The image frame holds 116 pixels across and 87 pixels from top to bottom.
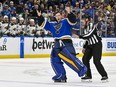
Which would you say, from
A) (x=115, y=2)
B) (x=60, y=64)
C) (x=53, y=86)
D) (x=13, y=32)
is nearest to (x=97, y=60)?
(x=60, y=64)

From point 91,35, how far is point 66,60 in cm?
85

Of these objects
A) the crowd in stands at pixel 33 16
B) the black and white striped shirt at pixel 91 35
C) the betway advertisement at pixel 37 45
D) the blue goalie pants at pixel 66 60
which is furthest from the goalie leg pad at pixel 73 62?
the betway advertisement at pixel 37 45

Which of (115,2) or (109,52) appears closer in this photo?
(109,52)

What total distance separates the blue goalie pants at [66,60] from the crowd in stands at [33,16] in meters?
7.43

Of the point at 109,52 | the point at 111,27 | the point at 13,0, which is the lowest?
the point at 109,52

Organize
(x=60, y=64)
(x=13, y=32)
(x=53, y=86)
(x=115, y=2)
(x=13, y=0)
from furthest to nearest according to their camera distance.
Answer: (x=115, y=2) → (x=13, y=0) → (x=13, y=32) → (x=60, y=64) → (x=53, y=86)

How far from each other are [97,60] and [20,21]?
33.1 ft

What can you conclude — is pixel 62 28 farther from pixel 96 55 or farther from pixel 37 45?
pixel 37 45

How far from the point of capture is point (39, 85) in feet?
29.7

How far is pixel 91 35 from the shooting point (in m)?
9.91

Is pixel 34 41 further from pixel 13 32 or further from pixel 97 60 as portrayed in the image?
pixel 97 60

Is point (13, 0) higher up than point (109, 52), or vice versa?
point (13, 0)

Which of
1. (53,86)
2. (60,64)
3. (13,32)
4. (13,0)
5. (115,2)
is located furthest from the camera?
(115,2)

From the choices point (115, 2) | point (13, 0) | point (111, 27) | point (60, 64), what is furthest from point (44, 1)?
point (60, 64)
